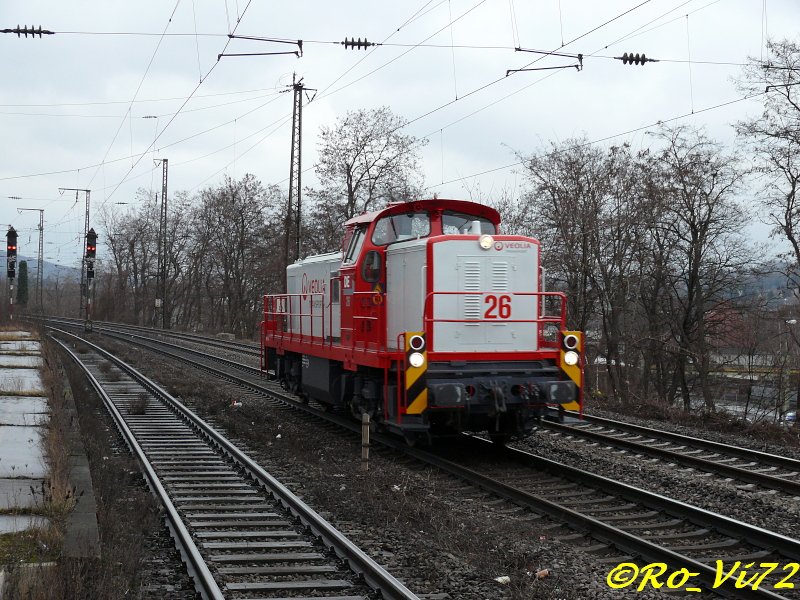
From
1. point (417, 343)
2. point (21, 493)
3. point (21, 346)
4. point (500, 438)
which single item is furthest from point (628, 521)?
point (21, 346)

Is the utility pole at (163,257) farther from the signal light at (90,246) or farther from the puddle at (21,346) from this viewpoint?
the puddle at (21,346)

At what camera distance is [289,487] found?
926 cm

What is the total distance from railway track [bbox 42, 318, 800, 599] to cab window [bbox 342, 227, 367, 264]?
10.7ft

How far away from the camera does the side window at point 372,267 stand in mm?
11742

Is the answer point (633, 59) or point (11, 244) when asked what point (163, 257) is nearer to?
point (11, 244)

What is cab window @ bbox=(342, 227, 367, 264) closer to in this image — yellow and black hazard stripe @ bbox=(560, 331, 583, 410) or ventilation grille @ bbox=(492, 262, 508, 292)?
ventilation grille @ bbox=(492, 262, 508, 292)

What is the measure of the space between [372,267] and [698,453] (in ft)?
17.4

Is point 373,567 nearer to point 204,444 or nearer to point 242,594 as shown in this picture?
point 242,594

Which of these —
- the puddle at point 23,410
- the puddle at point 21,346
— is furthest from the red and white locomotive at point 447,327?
the puddle at point 21,346

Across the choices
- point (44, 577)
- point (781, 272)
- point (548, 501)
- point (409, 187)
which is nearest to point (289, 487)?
point (548, 501)

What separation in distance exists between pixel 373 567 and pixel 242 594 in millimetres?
980

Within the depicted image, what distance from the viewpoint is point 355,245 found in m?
12.3

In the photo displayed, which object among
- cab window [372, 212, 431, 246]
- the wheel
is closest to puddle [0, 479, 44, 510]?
cab window [372, 212, 431, 246]

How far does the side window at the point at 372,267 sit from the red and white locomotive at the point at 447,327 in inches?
0.6
